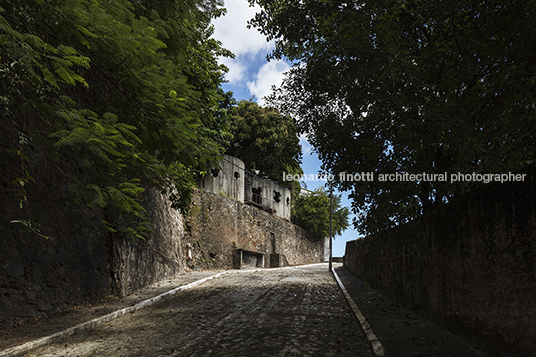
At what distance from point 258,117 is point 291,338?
31875mm

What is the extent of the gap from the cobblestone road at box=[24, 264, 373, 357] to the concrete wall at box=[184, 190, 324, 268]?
14.1 m

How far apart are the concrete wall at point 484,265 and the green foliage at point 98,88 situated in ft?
16.1

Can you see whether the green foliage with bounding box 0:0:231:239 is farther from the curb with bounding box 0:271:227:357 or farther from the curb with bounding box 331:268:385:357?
the curb with bounding box 331:268:385:357

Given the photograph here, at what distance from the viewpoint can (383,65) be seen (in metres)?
8.17

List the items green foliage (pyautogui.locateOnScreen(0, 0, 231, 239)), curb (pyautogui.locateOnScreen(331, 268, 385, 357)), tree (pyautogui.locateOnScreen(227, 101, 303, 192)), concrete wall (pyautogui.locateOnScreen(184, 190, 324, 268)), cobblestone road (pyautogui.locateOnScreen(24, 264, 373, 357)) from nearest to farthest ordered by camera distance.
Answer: green foliage (pyautogui.locateOnScreen(0, 0, 231, 239)) → curb (pyautogui.locateOnScreen(331, 268, 385, 357)) → cobblestone road (pyautogui.locateOnScreen(24, 264, 373, 357)) → concrete wall (pyautogui.locateOnScreen(184, 190, 324, 268)) → tree (pyautogui.locateOnScreen(227, 101, 303, 192))

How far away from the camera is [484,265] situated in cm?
554

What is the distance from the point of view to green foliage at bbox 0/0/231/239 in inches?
189

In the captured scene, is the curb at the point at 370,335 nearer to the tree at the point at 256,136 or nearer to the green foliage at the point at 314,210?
the tree at the point at 256,136

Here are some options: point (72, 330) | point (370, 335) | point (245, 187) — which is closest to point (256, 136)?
point (245, 187)

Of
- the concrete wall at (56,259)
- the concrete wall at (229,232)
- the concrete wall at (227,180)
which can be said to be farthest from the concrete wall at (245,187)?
the concrete wall at (56,259)

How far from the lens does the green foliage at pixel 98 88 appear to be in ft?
15.8

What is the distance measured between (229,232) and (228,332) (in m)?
22.2

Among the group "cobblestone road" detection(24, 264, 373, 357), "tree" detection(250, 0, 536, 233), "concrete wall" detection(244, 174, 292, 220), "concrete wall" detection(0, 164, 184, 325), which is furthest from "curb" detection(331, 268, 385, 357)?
"concrete wall" detection(244, 174, 292, 220)

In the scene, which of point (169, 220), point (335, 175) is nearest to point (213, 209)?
point (169, 220)
